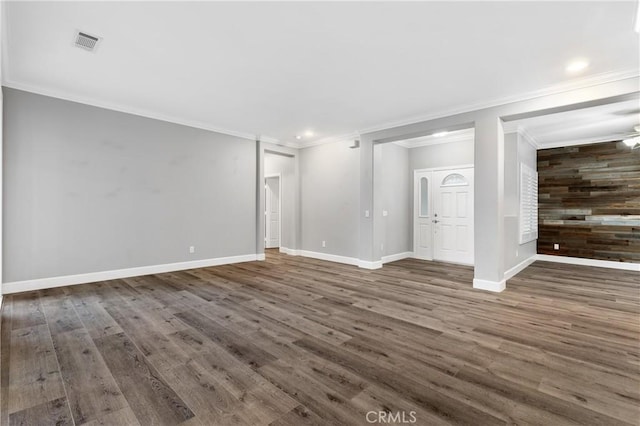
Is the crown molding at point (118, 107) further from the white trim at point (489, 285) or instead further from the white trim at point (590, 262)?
the white trim at point (590, 262)

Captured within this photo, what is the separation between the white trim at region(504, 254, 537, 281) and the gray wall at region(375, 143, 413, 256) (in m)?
2.27

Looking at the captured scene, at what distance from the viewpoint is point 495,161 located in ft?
14.0

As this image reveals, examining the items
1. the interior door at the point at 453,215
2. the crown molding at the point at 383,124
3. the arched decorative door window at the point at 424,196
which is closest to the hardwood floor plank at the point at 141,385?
the crown molding at the point at 383,124

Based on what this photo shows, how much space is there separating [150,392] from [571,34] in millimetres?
4520

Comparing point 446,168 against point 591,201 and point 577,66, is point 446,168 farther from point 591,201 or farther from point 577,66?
point 577,66

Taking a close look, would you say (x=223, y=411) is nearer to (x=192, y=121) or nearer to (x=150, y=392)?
(x=150, y=392)

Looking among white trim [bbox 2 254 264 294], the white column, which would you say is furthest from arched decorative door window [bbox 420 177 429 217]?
white trim [bbox 2 254 264 294]

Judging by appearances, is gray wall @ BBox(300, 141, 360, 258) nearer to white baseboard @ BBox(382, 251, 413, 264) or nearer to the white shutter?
white baseboard @ BBox(382, 251, 413, 264)

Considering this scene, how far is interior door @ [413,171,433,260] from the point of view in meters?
6.98

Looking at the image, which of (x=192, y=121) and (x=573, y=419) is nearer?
(x=573, y=419)

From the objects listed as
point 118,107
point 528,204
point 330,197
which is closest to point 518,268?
point 528,204

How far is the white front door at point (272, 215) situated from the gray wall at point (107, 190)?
9.14 feet

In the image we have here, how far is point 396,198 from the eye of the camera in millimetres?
6965

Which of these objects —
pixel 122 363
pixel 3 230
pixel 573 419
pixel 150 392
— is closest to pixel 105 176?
pixel 3 230
